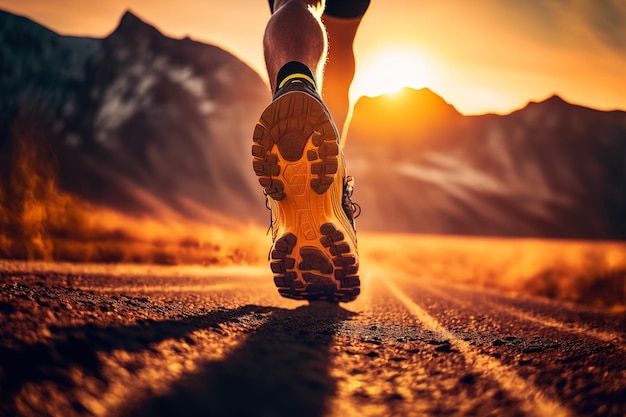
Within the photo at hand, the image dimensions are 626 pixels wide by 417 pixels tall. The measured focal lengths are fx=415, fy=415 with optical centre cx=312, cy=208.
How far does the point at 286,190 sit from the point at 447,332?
1083 mm

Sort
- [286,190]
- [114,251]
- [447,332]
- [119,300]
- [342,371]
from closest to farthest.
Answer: [342,371], [119,300], [447,332], [286,190], [114,251]

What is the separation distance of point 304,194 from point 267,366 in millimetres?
1137

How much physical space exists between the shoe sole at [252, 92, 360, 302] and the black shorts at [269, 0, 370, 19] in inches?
62.8

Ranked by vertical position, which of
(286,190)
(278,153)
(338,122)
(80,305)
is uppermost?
(338,122)

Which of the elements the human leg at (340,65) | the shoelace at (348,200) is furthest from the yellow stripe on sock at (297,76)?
the human leg at (340,65)

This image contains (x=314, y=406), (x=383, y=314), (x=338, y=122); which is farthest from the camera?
(x=338, y=122)

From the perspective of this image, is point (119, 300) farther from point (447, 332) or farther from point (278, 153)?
point (447, 332)

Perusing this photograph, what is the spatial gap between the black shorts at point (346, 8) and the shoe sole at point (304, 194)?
1.59m

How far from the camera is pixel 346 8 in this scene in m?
3.31

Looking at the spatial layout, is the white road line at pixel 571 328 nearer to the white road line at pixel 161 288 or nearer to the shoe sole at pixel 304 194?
the shoe sole at pixel 304 194

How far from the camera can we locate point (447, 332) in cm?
205

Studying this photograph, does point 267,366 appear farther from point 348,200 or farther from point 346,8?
point 346,8

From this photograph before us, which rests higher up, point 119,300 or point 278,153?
point 278,153

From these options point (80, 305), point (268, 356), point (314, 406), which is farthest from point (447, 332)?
point (80, 305)
